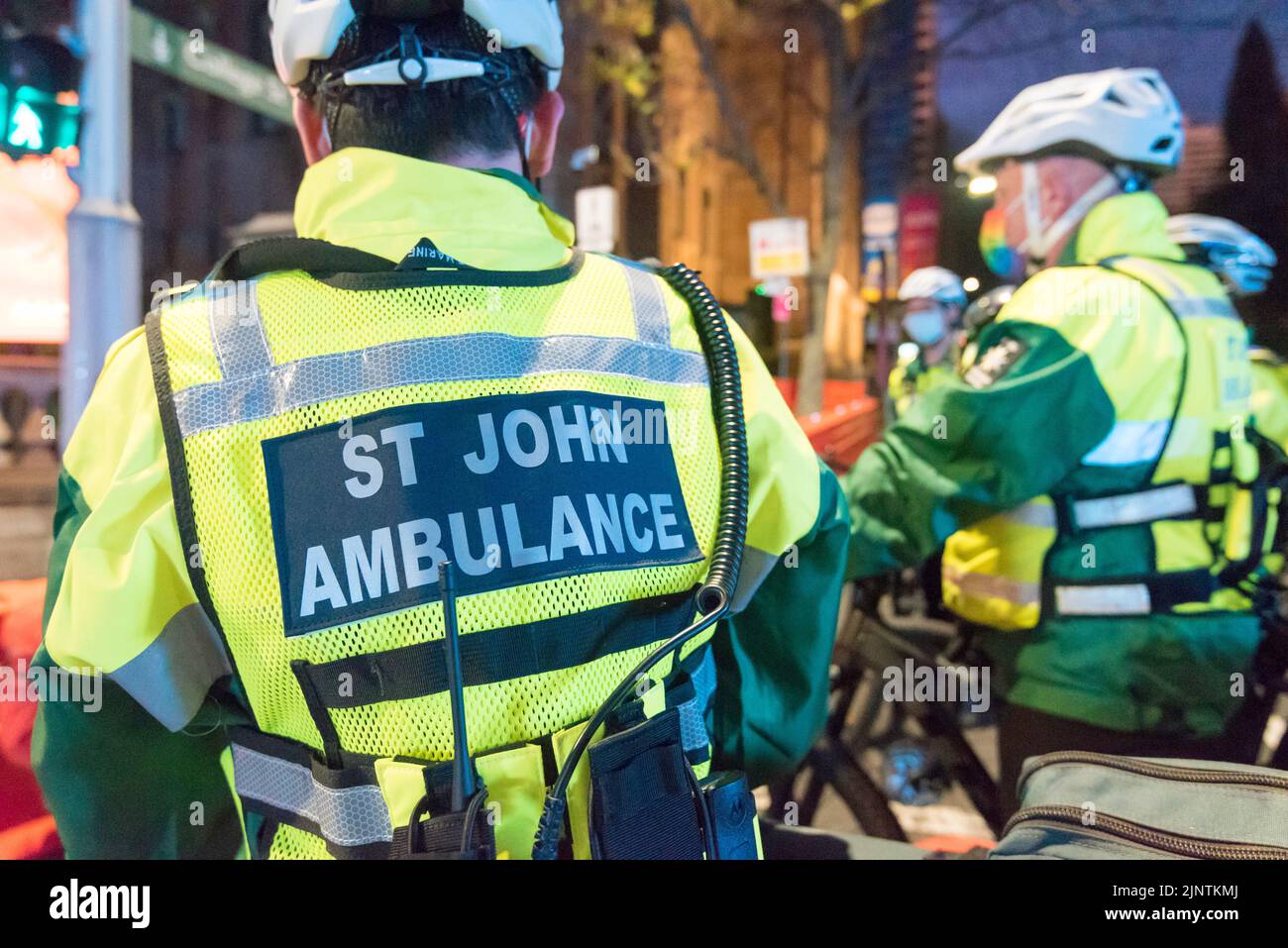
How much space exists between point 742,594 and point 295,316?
677 mm

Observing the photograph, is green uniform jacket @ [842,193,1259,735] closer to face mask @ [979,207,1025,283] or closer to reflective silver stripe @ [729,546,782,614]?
face mask @ [979,207,1025,283]

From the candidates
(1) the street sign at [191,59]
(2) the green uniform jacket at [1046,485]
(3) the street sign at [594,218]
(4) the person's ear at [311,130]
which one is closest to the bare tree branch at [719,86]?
(3) the street sign at [594,218]

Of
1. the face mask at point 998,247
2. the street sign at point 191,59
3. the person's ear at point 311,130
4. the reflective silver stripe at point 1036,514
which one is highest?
the street sign at point 191,59

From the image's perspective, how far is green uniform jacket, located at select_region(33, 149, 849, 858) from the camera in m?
1.10

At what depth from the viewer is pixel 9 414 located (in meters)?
11.6

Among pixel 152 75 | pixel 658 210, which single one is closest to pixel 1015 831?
pixel 152 75

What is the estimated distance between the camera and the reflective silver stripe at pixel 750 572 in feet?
4.39

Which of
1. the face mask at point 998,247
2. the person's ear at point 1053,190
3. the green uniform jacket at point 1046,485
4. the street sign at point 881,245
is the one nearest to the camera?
the green uniform jacket at point 1046,485

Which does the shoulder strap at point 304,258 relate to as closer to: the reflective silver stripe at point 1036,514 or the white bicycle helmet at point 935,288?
the reflective silver stripe at point 1036,514

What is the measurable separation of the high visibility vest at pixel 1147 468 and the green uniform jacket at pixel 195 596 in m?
1.00

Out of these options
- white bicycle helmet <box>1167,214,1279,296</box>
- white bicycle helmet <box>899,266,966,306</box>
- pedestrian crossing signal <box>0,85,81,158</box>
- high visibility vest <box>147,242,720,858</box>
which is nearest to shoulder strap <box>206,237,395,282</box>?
high visibility vest <box>147,242,720,858</box>

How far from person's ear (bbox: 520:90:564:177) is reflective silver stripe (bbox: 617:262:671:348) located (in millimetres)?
261
